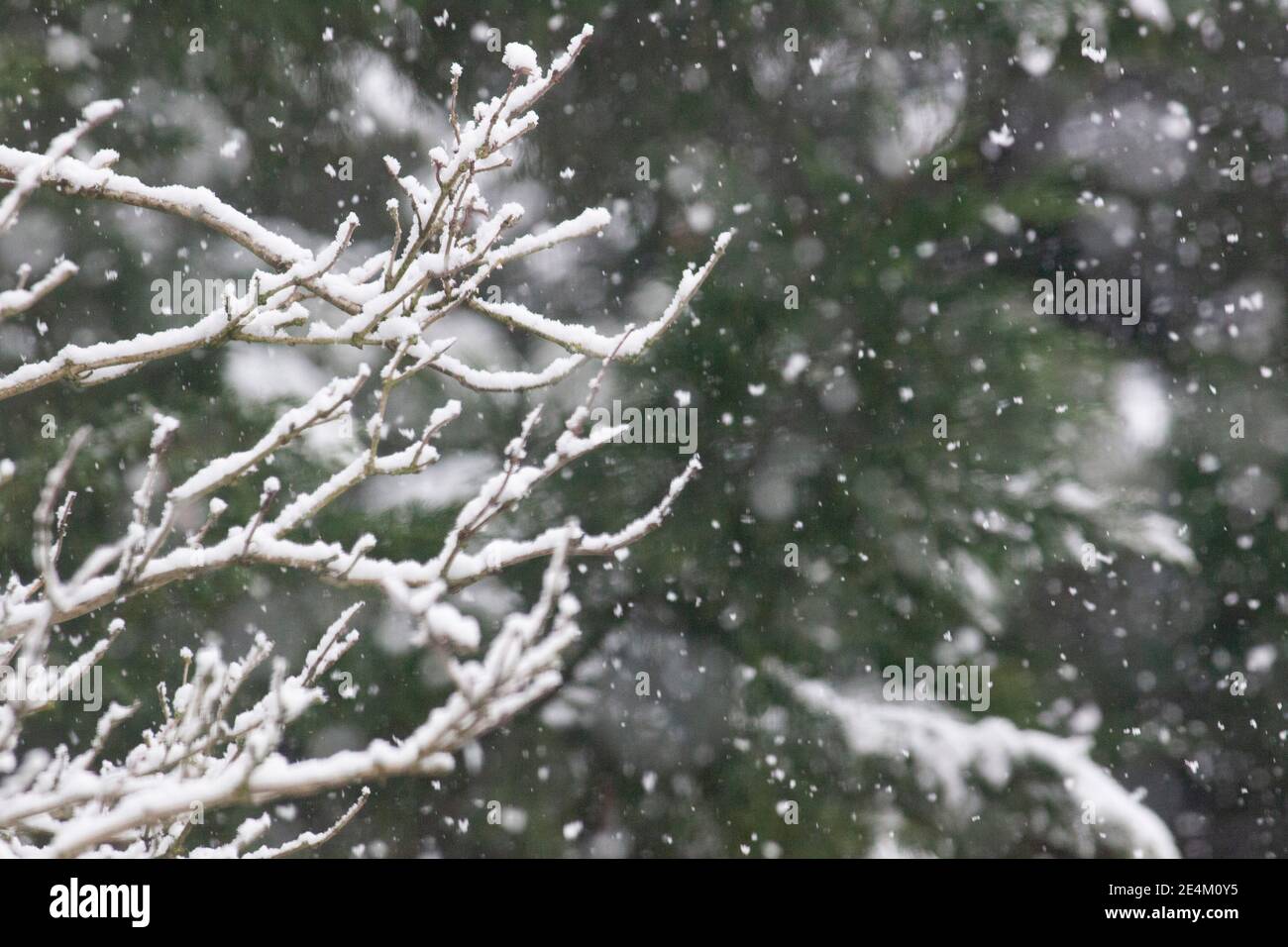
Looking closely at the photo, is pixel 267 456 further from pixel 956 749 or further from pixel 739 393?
pixel 956 749

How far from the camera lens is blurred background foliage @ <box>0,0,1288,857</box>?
195 inches

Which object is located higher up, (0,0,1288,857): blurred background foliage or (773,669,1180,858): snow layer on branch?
(0,0,1288,857): blurred background foliage

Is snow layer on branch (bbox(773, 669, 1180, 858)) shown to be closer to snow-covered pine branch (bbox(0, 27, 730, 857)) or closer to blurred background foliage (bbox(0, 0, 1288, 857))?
blurred background foliage (bbox(0, 0, 1288, 857))

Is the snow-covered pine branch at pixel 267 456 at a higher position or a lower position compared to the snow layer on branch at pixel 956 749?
higher

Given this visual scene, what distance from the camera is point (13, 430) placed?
197 inches

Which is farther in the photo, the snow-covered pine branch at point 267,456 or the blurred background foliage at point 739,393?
the blurred background foliage at point 739,393

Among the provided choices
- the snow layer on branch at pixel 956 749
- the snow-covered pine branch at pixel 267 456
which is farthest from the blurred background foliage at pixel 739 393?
the snow-covered pine branch at pixel 267 456

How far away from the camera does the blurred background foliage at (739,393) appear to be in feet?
16.3

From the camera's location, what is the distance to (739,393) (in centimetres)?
509

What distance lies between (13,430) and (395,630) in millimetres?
1957

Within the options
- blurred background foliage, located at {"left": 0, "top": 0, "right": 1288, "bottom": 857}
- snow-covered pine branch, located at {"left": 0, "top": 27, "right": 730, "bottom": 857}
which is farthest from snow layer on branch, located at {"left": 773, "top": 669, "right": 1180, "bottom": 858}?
snow-covered pine branch, located at {"left": 0, "top": 27, "right": 730, "bottom": 857}

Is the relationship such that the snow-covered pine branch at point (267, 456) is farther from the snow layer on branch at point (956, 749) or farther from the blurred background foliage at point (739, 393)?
the snow layer on branch at point (956, 749)
